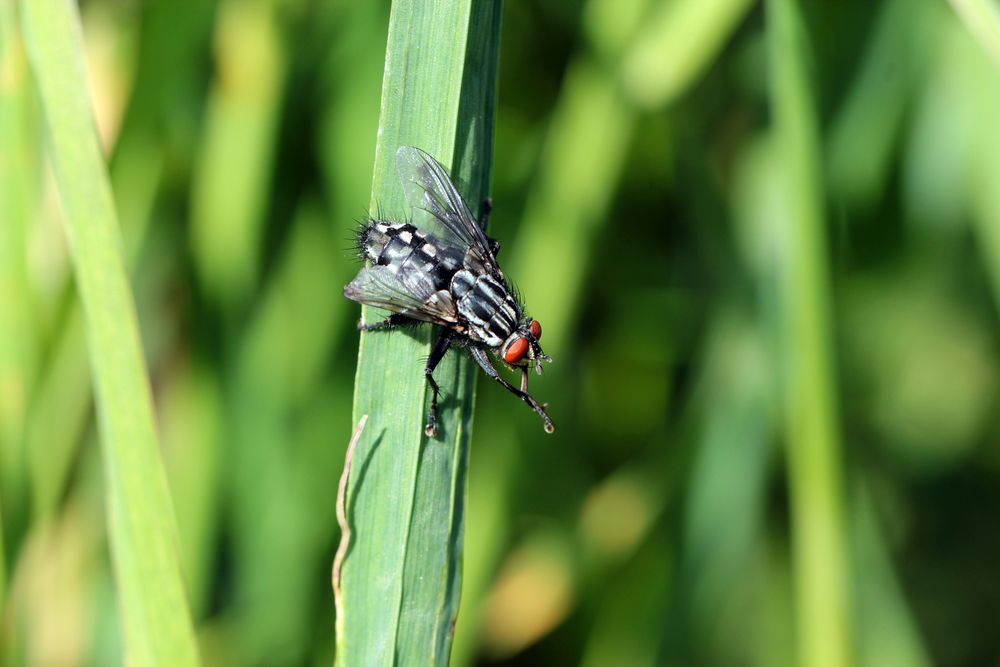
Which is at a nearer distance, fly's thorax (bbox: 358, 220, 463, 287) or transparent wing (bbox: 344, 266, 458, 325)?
transparent wing (bbox: 344, 266, 458, 325)

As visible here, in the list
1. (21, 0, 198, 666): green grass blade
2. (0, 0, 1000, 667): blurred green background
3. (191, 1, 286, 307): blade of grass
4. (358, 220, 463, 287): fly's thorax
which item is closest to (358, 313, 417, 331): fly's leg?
(358, 220, 463, 287): fly's thorax

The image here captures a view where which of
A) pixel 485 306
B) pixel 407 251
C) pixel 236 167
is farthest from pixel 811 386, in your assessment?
pixel 236 167

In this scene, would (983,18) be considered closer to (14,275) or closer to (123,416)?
(123,416)

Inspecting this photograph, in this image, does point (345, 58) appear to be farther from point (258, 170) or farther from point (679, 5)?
point (679, 5)

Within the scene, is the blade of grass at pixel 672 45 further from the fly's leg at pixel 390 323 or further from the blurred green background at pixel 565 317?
the fly's leg at pixel 390 323

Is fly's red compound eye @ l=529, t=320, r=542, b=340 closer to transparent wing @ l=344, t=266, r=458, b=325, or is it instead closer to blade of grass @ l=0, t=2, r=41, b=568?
transparent wing @ l=344, t=266, r=458, b=325

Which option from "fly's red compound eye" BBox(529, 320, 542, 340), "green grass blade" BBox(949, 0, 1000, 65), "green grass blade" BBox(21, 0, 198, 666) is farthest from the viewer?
"fly's red compound eye" BBox(529, 320, 542, 340)

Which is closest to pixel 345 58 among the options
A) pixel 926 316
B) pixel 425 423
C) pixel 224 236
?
pixel 224 236
